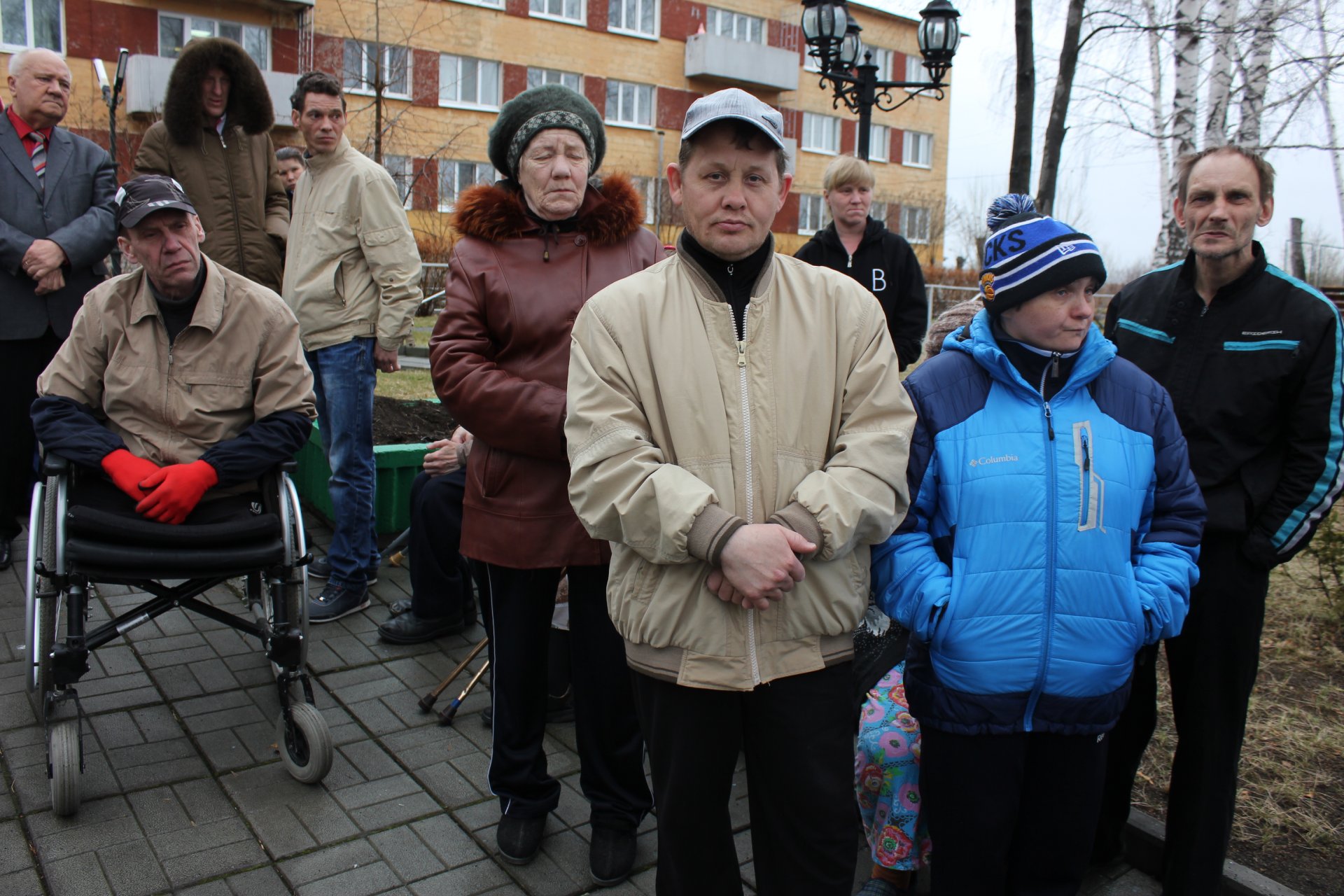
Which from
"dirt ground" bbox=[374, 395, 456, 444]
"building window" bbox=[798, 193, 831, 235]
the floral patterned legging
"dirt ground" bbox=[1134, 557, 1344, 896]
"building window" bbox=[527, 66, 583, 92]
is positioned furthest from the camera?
"building window" bbox=[798, 193, 831, 235]

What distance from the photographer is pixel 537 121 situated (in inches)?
119

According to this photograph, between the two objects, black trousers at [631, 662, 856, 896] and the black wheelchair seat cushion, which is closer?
black trousers at [631, 662, 856, 896]

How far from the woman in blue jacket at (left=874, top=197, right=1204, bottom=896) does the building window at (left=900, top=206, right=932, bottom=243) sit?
133 feet

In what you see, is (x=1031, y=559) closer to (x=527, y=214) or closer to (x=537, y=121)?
(x=527, y=214)

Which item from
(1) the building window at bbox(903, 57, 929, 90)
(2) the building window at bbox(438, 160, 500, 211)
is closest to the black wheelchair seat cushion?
(2) the building window at bbox(438, 160, 500, 211)

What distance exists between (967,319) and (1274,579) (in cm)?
363

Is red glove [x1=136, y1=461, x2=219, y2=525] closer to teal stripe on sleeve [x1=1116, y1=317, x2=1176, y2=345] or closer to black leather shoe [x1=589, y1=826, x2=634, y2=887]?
black leather shoe [x1=589, y1=826, x2=634, y2=887]

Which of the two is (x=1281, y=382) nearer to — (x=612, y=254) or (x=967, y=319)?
(x=967, y=319)

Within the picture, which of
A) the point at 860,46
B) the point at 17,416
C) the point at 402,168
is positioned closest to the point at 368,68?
the point at 402,168

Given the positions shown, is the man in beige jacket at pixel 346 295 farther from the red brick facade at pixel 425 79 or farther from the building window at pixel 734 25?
the building window at pixel 734 25

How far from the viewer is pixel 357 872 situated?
296 centimetres

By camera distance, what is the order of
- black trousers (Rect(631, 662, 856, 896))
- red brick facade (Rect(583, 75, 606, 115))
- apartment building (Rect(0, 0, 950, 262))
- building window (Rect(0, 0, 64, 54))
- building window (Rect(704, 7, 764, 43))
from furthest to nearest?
building window (Rect(704, 7, 764, 43))
red brick facade (Rect(583, 75, 606, 115))
apartment building (Rect(0, 0, 950, 262))
building window (Rect(0, 0, 64, 54))
black trousers (Rect(631, 662, 856, 896))

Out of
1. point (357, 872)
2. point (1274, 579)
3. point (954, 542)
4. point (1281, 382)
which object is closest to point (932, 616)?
point (954, 542)

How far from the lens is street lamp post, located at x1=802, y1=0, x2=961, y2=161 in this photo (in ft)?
30.4
